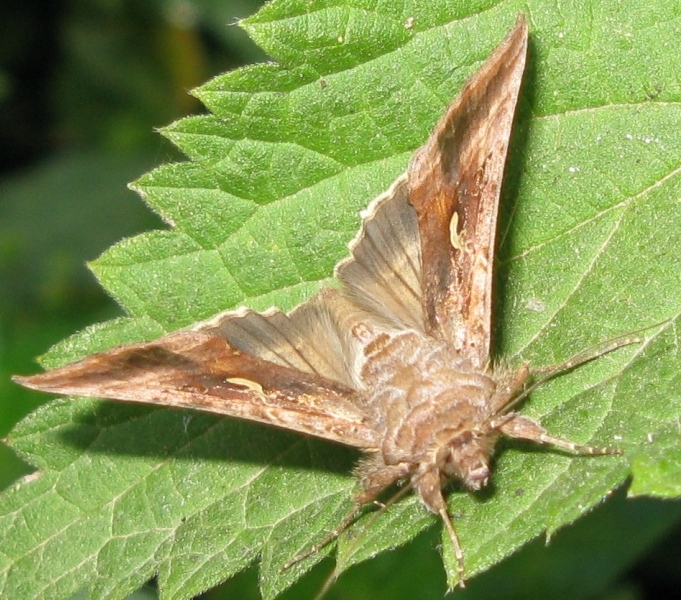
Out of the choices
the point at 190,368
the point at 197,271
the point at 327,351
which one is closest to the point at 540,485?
the point at 327,351

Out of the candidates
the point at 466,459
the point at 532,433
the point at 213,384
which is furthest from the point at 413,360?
the point at 213,384

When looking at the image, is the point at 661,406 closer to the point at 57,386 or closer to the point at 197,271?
the point at 197,271

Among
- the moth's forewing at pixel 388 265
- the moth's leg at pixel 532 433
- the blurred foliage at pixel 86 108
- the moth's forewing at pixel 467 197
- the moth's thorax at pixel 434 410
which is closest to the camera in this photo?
the moth's leg at pixel 532 433

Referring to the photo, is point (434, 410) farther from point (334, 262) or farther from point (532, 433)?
point (334, 262)

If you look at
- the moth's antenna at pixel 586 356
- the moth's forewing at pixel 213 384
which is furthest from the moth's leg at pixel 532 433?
the moth's forewing at pixel 213 384

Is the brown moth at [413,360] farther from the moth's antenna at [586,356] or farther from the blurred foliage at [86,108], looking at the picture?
the blurred foliage at [86,108]

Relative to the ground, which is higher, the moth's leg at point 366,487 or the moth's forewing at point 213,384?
the moth's forewing at point 213,384

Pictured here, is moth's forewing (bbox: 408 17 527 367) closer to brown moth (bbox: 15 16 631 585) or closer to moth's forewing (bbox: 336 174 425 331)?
brown moth (bbox: 15 16 631 585)
